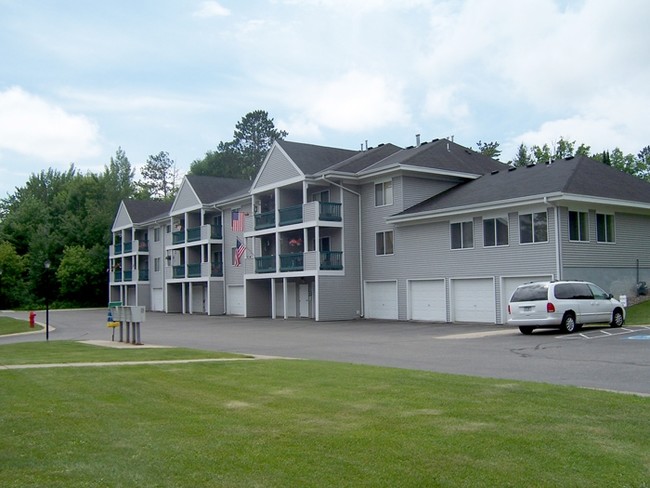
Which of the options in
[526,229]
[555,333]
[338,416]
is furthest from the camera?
[526,229]

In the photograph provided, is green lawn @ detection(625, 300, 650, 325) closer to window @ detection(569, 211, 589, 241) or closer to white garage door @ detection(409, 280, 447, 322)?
window @ detection(569, 211, 589, 241)

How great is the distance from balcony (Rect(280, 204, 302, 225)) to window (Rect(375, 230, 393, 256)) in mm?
4720

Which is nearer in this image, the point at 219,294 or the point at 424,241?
the point at 424,241

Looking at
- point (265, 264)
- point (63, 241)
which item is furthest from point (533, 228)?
point (63, 241)

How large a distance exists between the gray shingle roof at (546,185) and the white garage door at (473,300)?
3514 millimetres

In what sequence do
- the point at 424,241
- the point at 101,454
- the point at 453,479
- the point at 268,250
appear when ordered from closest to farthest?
the point at 453,479, the point at 101,454, the point at 424,241, the point at 268,250

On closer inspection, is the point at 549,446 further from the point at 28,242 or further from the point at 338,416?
the point at 28,242

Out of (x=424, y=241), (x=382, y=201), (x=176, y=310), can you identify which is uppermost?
(x=382, y=201)

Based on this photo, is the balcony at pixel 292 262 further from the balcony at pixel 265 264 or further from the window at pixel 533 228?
the window at pixel 533 228

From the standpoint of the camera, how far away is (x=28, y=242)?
76000 mm

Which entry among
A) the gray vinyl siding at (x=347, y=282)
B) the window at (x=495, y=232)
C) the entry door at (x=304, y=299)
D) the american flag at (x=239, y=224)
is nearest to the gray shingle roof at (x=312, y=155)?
the gray vinyl siding at (x=347, y=282)

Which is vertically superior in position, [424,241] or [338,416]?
[424,241]

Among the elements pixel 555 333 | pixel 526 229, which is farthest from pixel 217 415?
pixel 526 229

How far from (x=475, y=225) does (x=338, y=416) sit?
23553 mm
